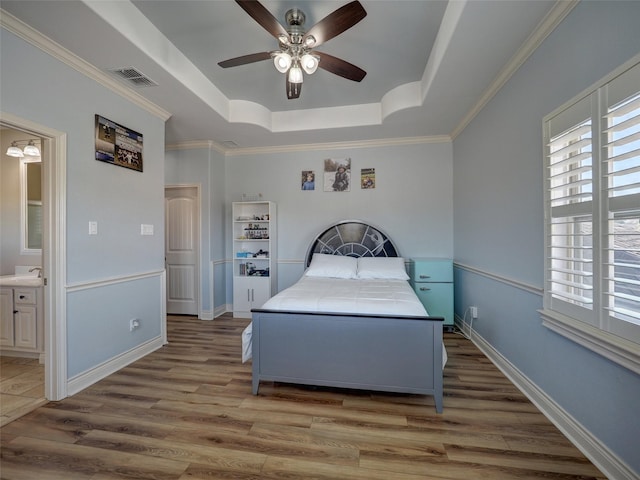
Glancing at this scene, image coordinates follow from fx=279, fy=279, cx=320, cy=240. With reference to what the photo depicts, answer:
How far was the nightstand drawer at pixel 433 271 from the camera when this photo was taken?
3.77 meters

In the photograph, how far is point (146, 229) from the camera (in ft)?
10.3

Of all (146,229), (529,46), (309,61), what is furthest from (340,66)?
(146,229)

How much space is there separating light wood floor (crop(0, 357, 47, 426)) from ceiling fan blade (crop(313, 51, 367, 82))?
353cm

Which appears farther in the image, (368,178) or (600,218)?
(368,178)

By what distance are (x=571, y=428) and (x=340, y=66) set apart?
3.05 metres

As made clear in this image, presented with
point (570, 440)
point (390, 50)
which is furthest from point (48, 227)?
point (570, 440)

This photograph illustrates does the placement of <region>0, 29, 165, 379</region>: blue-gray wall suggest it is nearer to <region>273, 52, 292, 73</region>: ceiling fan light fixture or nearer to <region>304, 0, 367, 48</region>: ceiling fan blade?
<region>273, 52, 292, 73</region>: ceiling fan light fixture

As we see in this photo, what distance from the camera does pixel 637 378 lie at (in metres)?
1.33

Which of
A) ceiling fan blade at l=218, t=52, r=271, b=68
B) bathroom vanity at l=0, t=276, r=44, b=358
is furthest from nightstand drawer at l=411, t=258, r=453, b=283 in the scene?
bathroom vanity at l=0, t=276, r=44, b=358

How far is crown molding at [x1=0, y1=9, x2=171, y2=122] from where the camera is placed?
1.90 meters

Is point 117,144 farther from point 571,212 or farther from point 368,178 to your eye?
point 571,212

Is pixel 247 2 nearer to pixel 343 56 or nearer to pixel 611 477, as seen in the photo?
pixel 343 56

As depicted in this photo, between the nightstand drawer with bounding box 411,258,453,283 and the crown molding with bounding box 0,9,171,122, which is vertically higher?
the crown molding with bounding box 0,9,171,122

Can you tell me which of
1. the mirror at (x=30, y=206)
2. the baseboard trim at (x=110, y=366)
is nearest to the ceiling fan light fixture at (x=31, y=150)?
the mirror at (x=30, y=206)
